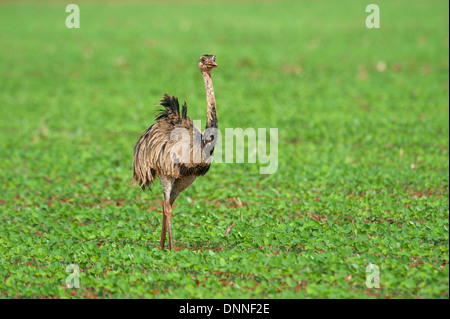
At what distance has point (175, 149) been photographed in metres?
7.49

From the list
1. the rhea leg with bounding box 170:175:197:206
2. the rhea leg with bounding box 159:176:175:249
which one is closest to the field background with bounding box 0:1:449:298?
the rhea leg with bounding box 159:176:175:249

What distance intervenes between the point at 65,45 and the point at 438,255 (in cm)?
1993

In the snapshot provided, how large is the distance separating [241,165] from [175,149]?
4.63 m

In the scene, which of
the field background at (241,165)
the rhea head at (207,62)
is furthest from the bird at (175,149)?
the field background at (241,165)

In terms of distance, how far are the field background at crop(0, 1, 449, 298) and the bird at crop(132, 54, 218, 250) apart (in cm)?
84

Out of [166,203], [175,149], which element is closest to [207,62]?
[175,149]

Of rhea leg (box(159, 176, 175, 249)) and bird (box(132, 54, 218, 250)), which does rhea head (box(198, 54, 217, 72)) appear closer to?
bird (box(132, 54, 218, 250))

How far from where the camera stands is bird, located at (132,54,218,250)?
7.41 metres

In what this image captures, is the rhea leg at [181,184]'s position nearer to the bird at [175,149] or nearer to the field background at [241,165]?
the bird at [175,149]

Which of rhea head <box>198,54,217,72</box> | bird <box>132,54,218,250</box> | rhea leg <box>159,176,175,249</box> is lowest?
rhea leg <box>159,176,175,249</box>

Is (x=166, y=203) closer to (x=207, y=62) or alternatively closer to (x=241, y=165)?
(x=207, y=62)

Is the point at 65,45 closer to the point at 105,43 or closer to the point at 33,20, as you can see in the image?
the point at 105,43

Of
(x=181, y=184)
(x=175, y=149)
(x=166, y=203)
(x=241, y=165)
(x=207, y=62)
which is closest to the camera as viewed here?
(x=175, y=149)
